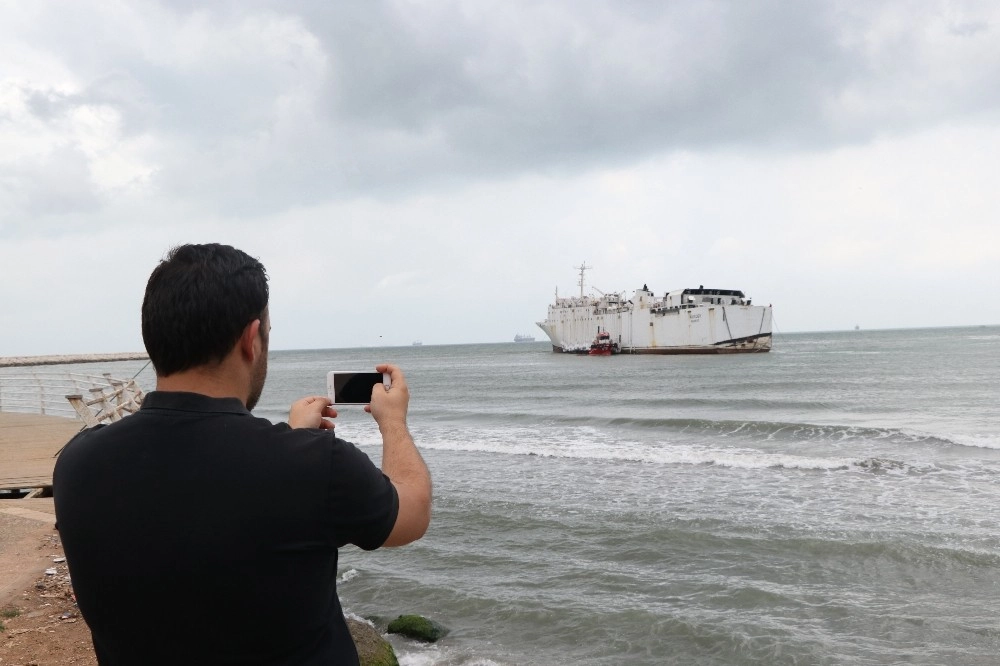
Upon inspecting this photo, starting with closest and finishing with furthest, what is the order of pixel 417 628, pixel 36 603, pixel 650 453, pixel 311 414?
pixel 311 414 < pixel 36 603 < pixel 417 628 < pixel 650 453

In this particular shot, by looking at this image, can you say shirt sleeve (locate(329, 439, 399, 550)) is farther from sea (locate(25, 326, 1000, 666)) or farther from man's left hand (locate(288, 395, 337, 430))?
sea (locate(25, 326, 1000, 666))

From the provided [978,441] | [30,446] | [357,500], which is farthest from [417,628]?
[978,441]

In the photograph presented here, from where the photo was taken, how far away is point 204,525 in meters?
1.23

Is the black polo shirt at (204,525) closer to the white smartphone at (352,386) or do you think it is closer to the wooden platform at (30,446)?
the white smartphone at (352,386)

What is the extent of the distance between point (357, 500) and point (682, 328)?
218 ft

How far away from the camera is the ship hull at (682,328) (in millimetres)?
Answer: 63531

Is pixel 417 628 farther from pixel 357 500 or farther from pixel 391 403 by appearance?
pixel 357 500

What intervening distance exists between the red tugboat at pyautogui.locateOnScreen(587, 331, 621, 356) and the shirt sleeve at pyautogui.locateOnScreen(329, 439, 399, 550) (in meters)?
69.2

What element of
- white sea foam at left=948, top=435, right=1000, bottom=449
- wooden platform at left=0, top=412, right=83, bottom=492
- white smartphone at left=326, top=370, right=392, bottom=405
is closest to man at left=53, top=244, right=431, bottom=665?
white smartphone at left=326, top=370, right=392, bottom=405

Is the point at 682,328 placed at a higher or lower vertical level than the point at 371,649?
higher

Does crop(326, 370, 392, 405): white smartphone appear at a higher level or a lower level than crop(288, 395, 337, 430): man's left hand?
higher

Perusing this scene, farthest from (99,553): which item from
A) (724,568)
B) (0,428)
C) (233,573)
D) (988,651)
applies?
(0,428)

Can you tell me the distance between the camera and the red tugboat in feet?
229

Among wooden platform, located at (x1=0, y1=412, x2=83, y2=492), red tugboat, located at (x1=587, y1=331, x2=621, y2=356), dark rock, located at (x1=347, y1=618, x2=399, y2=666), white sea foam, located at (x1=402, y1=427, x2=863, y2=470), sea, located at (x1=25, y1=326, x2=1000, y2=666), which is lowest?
white sea foam, located at (x1=402, y1=427, x2=863, y2=470)
